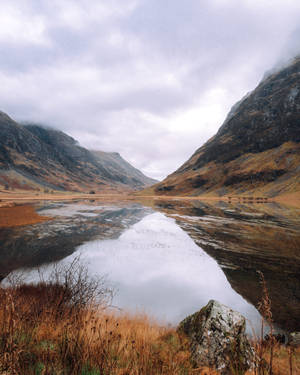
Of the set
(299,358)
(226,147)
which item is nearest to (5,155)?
(226,147)

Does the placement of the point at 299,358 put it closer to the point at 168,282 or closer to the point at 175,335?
the point at 175,335

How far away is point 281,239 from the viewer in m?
17.7

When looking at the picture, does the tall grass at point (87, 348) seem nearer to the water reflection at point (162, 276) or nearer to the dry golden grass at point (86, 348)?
the dry golden grass at point (86, 348)

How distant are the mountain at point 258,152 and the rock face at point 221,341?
319 ft

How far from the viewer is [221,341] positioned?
4277 millimetres

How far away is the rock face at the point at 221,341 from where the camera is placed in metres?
4.05

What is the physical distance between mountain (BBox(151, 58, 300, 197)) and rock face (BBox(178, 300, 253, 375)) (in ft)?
319

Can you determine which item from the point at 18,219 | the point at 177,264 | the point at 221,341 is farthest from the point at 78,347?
the point at 18,219

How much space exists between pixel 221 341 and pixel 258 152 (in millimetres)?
141090

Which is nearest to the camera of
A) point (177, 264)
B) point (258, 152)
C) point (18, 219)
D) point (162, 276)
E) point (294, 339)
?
point (294, 339)

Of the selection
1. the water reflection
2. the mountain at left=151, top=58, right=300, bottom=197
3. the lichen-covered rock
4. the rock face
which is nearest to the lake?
the water reflection

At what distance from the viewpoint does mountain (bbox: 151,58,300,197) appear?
104m

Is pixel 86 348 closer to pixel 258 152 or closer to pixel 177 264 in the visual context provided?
pixel 177 264

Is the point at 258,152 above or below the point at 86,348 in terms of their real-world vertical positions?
above
